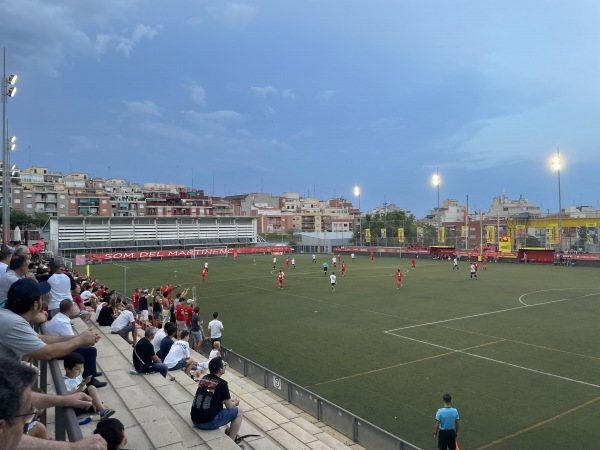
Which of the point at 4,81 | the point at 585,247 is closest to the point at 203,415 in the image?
the point at 4,81

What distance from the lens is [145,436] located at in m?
5.95

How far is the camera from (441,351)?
647 inches

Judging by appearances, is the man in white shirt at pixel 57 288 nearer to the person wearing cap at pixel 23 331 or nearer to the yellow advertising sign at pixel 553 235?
the person wearing cap at pixel 23 331

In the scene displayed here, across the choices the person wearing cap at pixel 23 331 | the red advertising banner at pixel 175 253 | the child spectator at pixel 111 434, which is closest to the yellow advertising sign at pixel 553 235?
the red advertising banner at pixel 175 253

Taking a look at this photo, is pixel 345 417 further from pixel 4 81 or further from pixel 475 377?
pixel 4 81

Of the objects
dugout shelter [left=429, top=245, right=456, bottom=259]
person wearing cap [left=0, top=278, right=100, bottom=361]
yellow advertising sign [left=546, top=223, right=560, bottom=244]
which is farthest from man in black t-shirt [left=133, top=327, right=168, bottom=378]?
dugout shelter [left=429, top=245, right=456, bottom=259]

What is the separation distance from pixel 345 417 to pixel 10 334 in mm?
→ 7516

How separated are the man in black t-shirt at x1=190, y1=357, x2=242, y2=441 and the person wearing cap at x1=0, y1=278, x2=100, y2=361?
3.22 metres

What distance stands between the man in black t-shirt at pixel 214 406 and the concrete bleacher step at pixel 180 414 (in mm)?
191

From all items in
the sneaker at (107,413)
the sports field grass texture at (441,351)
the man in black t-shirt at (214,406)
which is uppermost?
the sneaker at (107,413)

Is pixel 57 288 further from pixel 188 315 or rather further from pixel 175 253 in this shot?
pixel 175 253

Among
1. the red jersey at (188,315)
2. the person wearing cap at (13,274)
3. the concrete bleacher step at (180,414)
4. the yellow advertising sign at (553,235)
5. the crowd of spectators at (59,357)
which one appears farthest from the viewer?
the yellow advertising sign at (553,235)

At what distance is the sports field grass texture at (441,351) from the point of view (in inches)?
412

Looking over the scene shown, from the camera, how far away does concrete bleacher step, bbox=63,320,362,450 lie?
6.15m
